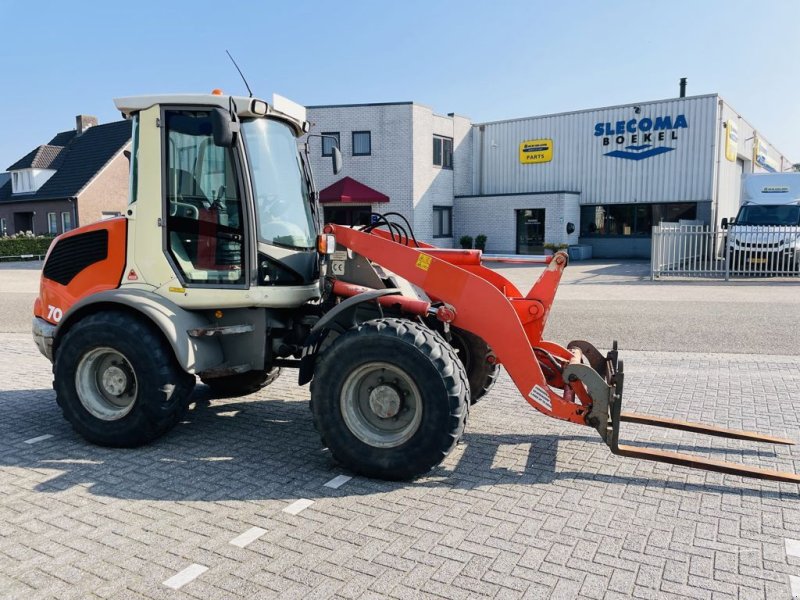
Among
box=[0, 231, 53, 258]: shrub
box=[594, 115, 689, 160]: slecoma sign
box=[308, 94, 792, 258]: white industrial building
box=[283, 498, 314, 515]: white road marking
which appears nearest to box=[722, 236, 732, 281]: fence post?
box=[308, 94, 792, 258]: white industrial building

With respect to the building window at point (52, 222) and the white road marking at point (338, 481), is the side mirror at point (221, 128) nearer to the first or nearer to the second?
the white road marking at point (338, 481)

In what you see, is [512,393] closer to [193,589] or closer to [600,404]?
[600,404]

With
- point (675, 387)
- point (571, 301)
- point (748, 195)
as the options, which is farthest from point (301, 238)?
point (748, 195)

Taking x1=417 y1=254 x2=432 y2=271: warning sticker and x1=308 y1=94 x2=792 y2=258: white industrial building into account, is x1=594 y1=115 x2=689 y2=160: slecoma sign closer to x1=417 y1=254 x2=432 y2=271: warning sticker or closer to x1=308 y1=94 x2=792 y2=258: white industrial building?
x1=308 y1=94 x2=792 y2=258: white industrial building

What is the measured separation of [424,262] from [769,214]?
62.5 feet

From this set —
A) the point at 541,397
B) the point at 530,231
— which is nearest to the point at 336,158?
the point at 541,397

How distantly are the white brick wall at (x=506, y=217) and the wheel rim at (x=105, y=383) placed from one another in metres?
24.4

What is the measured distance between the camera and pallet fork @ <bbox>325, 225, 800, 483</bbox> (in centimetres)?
444

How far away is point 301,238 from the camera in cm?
540

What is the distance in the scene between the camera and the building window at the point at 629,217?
27031mm

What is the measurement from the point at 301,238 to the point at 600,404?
2618 millimetres

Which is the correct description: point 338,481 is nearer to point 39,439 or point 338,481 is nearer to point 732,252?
point 39,439

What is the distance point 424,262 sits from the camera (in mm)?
4871

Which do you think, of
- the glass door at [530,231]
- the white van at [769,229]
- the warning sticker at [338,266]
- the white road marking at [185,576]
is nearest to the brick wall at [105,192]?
the glass door at [530,231]
